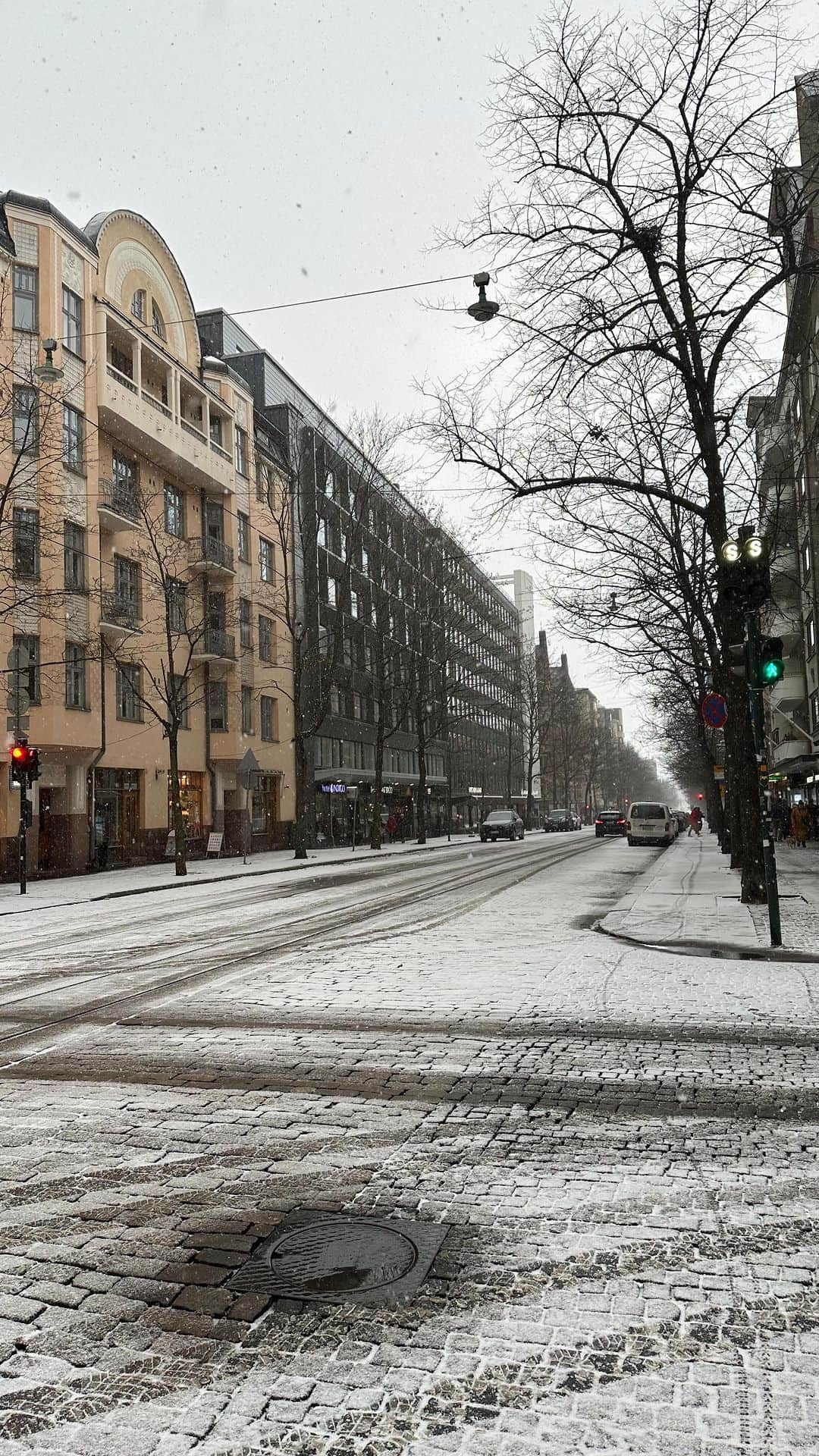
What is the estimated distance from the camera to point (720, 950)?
10812 mm

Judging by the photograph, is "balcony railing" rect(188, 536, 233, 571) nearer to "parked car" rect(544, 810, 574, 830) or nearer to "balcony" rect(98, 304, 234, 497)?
"balcony" rect(98, 304, 234, 497)

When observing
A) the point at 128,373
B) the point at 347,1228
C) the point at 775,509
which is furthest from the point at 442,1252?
the point at 128,373

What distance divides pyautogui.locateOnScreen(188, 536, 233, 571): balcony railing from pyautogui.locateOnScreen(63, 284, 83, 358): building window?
8963 mm

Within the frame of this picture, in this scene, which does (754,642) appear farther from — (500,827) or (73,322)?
(500,827)

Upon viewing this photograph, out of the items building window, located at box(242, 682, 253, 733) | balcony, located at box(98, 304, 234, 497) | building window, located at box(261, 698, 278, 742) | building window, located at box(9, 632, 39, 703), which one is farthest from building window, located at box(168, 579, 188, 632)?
building window, located at box(261, 698, 278, 742)

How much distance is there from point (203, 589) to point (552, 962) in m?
29.8

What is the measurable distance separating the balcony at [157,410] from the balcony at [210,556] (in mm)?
Result: 2371

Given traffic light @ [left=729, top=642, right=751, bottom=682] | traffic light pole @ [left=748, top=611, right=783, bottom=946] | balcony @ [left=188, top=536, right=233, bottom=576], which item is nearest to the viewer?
traffic light pole @ [left=748, top=611, right=783, bottom=946]

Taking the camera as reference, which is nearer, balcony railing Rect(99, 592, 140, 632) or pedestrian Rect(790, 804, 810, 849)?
balcony railing Rect(99, 592, 140, 632)

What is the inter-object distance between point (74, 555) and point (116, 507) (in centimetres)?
245

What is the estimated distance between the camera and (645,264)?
47.0 feet

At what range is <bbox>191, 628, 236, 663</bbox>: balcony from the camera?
Answer: 3653 cm

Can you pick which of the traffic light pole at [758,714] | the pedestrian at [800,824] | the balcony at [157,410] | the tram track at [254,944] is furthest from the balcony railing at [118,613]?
the pedestrian at [800,824]

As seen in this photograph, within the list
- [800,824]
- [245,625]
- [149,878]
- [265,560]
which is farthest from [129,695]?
[800,824]
